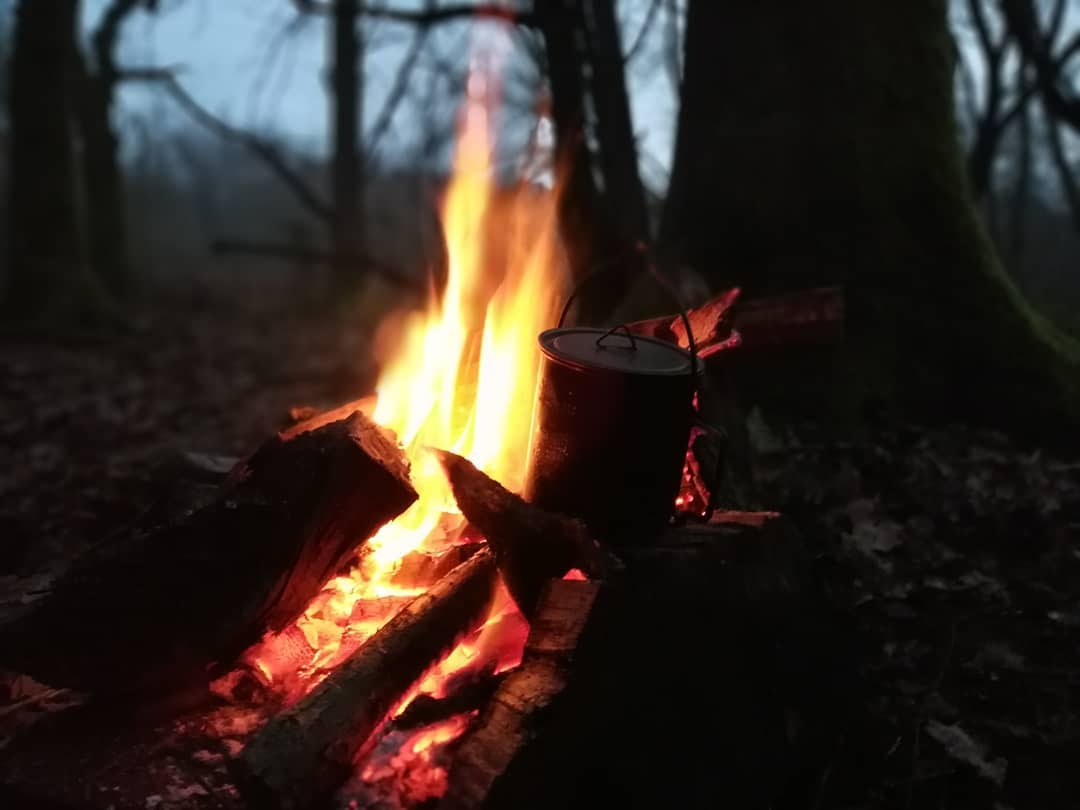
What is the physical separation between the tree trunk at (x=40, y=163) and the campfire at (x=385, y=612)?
34.3ft

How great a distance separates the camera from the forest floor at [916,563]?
112 inches

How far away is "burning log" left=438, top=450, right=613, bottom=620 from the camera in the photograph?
2.51m

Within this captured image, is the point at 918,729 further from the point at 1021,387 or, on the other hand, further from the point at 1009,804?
the point at 1021,387

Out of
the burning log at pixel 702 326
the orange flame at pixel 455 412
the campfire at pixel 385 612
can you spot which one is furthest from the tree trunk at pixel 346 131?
the campfire at pixel 385 612

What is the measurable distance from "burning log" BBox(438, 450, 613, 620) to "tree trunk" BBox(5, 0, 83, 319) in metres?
11.1

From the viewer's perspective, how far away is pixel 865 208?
4797 mm

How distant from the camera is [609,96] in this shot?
570cm

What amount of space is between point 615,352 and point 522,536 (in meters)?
0.66

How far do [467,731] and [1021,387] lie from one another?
3.83 meters

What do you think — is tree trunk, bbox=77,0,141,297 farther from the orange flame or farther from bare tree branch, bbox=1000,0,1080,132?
bare tree branch, bbox=1000,0,1080,132

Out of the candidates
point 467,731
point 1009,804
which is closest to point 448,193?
point 467,731

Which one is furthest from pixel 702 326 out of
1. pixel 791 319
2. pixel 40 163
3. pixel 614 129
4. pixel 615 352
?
pixel 40 163

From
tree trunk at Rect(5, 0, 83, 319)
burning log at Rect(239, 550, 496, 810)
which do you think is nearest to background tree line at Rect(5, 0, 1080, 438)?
burning log at Rect(239, 550, 496, 810)

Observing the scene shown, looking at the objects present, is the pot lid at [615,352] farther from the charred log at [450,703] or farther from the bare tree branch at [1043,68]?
the bare tree branch at [1043,68]
